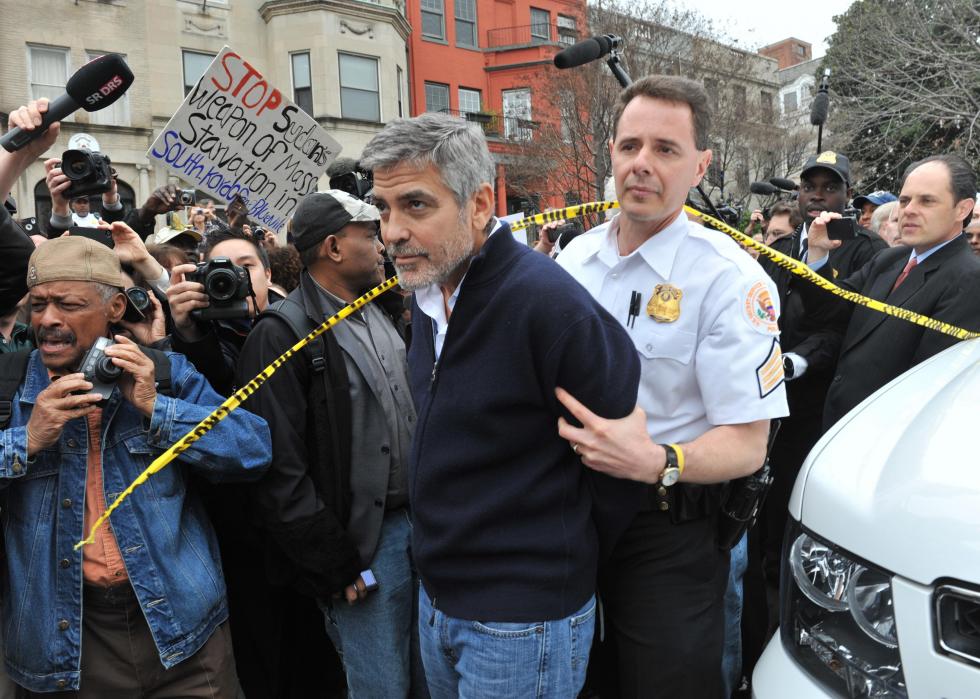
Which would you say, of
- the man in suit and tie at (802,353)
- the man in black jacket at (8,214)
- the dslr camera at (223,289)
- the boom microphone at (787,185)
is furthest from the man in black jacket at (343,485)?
the boom microphone at (787,185)

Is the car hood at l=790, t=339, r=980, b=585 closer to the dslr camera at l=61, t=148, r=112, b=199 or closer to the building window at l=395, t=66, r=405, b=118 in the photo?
the dslr camera at l=61, t=148, r=112, b=199

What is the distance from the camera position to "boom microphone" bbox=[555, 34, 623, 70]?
3.51 metres

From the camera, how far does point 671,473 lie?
5.90 ft

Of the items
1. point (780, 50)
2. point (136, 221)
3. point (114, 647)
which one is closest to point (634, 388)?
point (114, 647)

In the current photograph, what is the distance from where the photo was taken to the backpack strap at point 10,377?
2207 mm

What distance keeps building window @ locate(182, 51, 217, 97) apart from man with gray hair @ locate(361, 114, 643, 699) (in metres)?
22.3

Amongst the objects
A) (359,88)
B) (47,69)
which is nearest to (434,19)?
(359,88)

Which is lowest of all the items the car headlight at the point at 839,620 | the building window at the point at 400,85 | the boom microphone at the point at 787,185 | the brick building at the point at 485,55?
the car headlight at the point at 839,620

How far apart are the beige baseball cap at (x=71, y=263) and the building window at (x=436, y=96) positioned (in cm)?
2711

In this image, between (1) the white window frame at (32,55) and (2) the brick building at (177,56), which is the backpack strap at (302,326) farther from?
(1) the white window frame at (32,55)

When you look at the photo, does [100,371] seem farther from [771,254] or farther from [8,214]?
[771,254]

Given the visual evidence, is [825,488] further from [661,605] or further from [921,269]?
[921,269]

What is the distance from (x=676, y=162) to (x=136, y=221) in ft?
11.0

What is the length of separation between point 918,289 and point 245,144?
381cm
